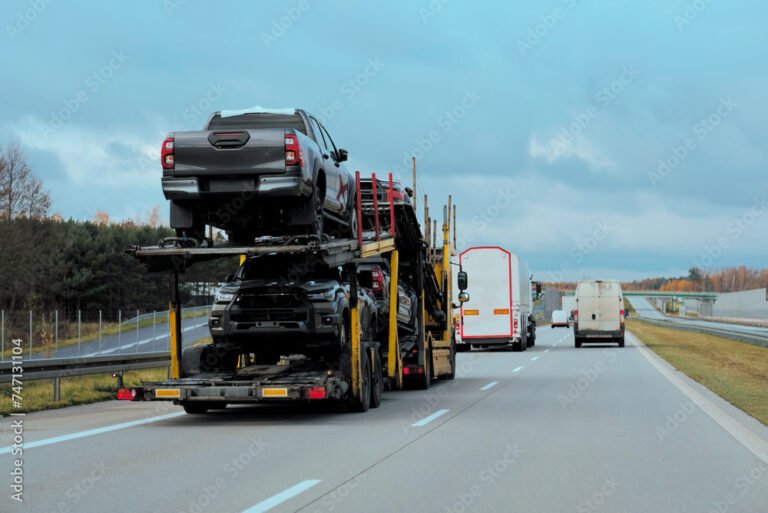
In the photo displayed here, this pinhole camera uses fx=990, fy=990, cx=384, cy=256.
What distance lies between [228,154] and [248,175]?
0.36 metres

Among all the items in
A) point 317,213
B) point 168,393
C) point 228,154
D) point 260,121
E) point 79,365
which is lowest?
point 168,393

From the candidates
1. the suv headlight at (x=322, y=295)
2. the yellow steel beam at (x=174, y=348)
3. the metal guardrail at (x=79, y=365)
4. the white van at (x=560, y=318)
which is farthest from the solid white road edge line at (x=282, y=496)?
the white van at (x=560, y=318)

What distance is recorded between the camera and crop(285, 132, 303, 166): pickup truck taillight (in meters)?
12.4

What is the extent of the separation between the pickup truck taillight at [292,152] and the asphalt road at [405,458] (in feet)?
11.0

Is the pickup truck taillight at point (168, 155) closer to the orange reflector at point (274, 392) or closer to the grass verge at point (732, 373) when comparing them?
the orange reflector at point (274, 392)

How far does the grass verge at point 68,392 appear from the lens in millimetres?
15594

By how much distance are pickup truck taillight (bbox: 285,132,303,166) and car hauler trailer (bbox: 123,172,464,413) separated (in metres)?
0.98

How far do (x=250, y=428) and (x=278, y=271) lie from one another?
2.42 m

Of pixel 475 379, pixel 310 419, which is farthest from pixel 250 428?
pixel 475 379

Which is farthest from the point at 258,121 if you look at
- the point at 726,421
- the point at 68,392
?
the point at 726,421

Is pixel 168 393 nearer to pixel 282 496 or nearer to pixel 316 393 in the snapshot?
pixel 316 393

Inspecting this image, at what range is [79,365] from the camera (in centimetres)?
1673

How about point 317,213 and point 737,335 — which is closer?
point 317,213

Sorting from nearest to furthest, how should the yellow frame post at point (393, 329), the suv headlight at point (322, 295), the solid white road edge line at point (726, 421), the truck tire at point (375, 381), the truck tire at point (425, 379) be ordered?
1. the solid white road edge line at point (726, 421)
2. the suv headlight at point (322, 295)
3. the truck tire at point (375, 381)
4. the yellow frame post at point (393, 329)
5. the truck tire at point (425, 379)
